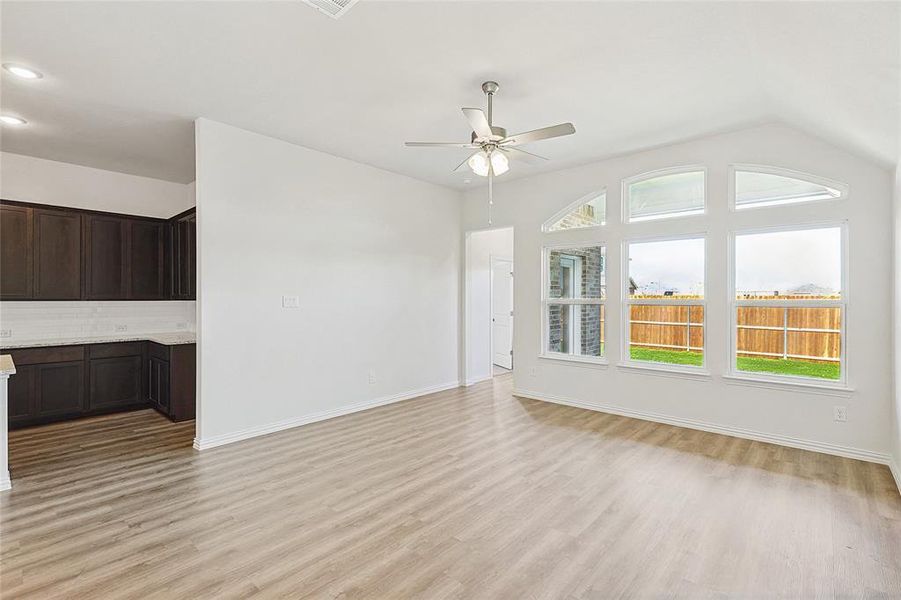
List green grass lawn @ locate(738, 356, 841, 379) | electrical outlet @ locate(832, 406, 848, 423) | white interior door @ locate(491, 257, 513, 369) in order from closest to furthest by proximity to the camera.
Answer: electrical outlet @ locate(832, 406, 848, 423)
green grass lawn @ locate(738, 356, 841, 379)
white interior door @ locate(491, 257, 513, 369)

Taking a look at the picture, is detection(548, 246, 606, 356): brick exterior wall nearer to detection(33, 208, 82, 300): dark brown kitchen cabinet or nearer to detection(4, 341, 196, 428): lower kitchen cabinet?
detection(4, 341, 196, 428): lower kitchen cabinet

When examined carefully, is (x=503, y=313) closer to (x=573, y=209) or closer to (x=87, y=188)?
(x=573, y=209)

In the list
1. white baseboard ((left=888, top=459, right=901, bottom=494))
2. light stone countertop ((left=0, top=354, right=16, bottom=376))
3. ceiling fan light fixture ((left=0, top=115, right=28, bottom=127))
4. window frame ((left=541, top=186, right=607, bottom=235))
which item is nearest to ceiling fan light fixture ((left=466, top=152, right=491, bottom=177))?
window frame ((left=541, top=186, right=607, bottom=235))

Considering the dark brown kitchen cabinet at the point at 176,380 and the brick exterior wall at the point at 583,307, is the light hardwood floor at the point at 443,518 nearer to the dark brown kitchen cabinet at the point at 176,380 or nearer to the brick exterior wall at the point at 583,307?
the dark brown kitchen cabinet at the point at 176,380

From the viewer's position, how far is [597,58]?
2963 mm

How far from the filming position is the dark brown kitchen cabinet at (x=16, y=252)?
4691 millimetres

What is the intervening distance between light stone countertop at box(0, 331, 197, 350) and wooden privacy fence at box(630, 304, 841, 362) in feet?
16.9

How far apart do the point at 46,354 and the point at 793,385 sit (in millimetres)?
7504

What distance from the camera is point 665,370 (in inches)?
191

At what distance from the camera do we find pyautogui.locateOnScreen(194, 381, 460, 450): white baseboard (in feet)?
13.5

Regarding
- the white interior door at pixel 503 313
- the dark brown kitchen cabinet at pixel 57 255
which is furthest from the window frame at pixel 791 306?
the dark brown kitchen cabinet at pixel 57 255

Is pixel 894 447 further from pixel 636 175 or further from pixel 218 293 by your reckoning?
pixel 218 293

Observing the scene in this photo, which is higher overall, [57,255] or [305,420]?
[57,255]

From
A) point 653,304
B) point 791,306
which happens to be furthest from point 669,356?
point 791,306
